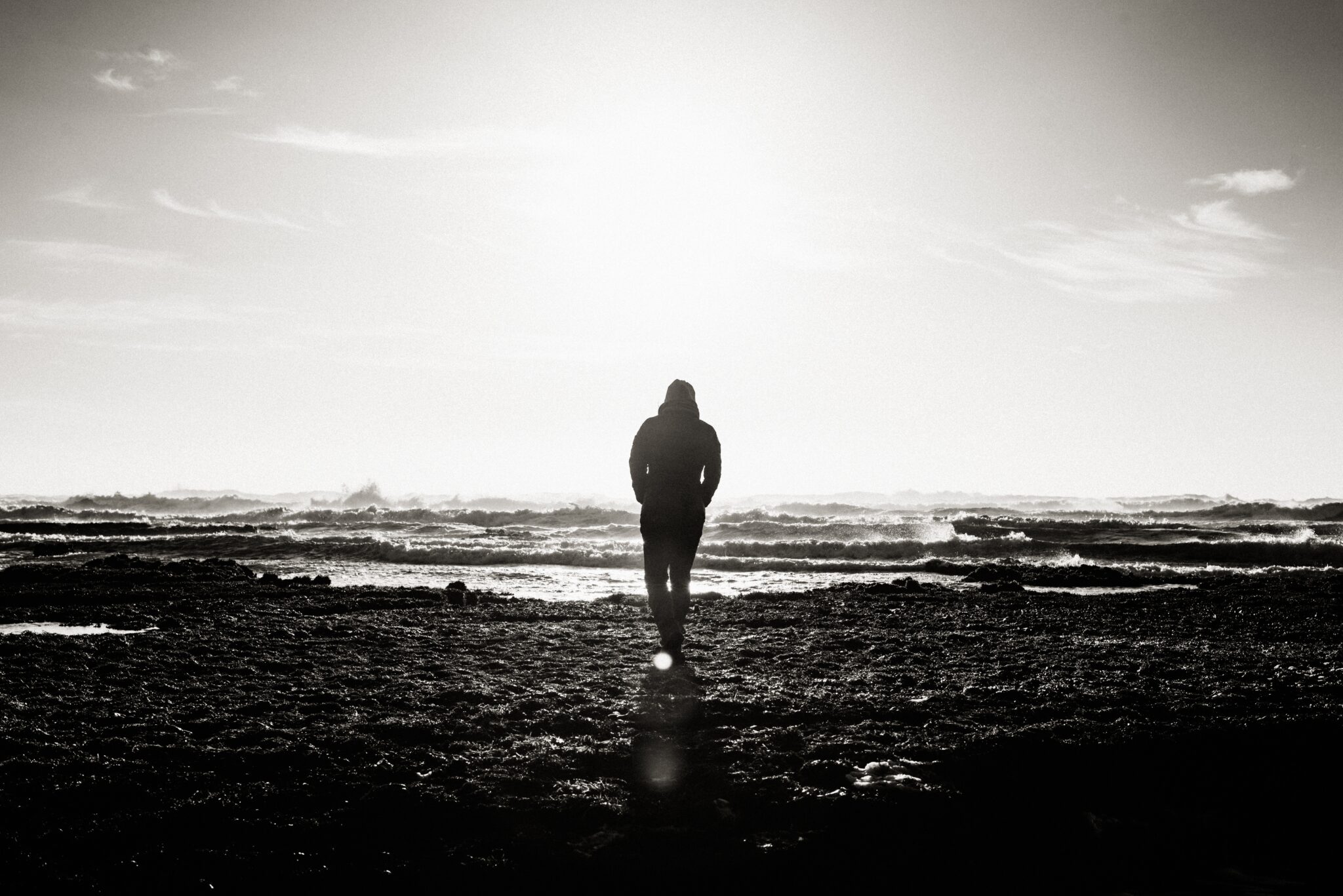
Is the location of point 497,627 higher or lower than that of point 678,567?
lower

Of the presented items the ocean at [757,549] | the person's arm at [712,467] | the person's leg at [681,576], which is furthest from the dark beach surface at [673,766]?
the ocean at [757,549]

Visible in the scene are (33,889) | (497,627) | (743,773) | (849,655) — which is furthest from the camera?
(497,627)

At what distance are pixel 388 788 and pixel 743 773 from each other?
1466 millimetres

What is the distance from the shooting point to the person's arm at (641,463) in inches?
258

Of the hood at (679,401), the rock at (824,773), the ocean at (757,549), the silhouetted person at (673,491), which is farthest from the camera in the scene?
the ocean at (757,549)

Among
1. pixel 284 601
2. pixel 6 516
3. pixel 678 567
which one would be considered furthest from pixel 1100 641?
pixel 6 516

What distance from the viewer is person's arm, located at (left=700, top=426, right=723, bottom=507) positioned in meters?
6.61

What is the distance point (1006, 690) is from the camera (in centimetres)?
498

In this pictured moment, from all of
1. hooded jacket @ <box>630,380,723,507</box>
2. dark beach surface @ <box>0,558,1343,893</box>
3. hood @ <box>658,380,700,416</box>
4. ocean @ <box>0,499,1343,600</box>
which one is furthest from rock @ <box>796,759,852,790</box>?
ocean @ <box>0,499,1343,600</box>

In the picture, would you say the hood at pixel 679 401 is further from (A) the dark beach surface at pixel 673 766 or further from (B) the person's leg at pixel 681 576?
(A) the dark beach surface at pixel 673 766

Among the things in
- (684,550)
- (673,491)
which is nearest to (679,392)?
(673,491)

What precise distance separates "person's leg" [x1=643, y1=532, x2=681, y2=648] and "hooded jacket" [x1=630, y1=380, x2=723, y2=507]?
38cm

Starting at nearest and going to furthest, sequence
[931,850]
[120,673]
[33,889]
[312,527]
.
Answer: [33,889] → [931,850] → [120,673] → [312,527]

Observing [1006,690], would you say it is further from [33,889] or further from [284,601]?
[284,601]
